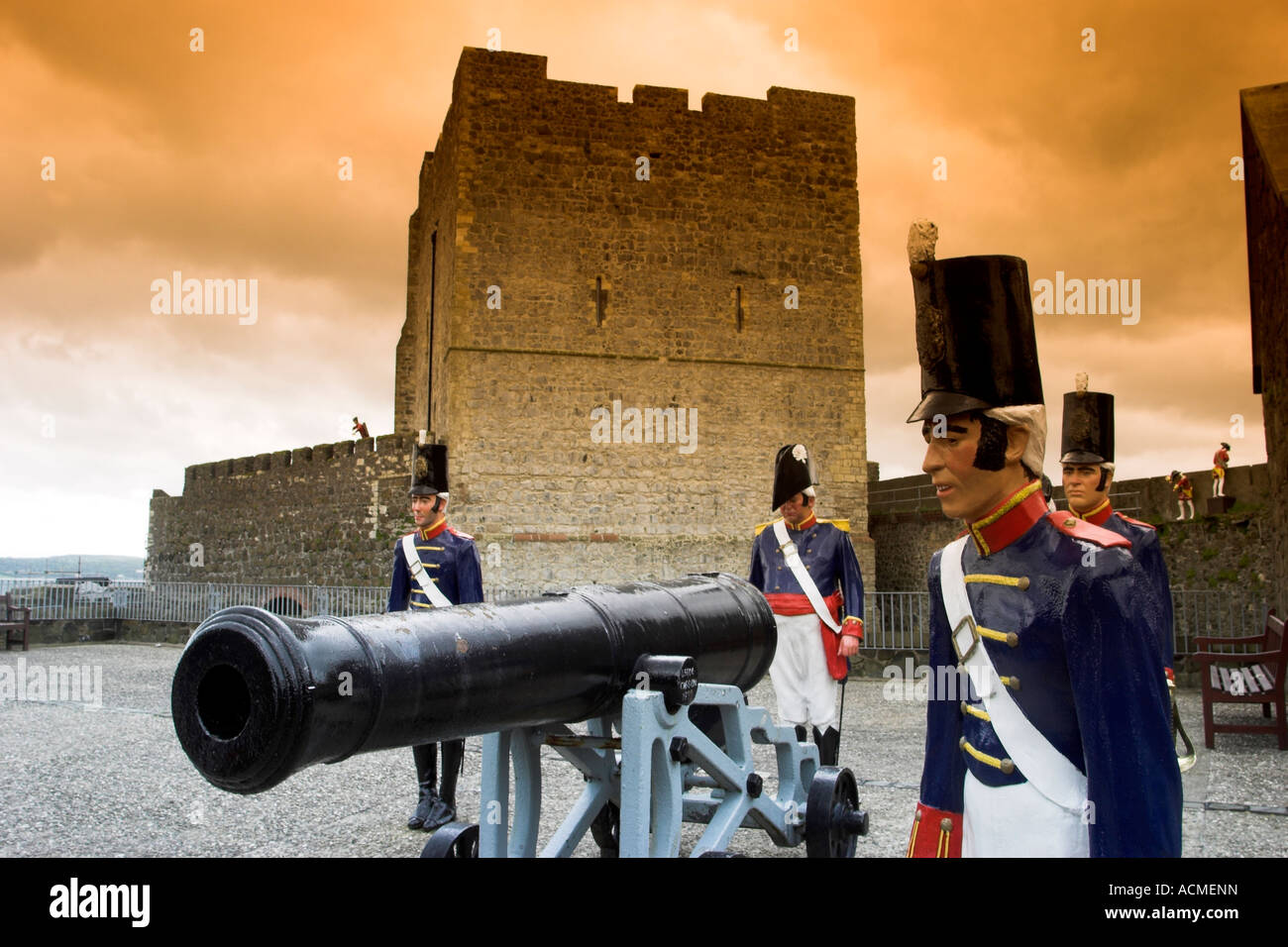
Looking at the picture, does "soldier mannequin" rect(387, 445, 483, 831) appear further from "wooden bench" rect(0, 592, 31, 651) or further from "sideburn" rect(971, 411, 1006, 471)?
"wooden bench" rect(0, 592, 31, 651)

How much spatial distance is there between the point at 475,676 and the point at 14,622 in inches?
556

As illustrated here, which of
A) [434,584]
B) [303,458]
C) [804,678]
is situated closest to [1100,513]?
[804,678]

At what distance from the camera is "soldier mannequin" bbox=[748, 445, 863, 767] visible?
499 centimetres

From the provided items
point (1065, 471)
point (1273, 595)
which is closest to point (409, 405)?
point (1273, 595)

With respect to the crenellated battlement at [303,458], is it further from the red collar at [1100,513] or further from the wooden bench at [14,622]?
the red collar at [1100,513]

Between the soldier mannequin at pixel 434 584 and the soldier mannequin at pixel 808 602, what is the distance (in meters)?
1.50

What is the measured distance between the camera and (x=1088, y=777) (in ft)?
5.69

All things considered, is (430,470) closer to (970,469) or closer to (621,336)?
(970,469)

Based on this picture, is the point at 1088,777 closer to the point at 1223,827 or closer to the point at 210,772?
the point at 210,772

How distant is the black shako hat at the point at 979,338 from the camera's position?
6.54 feet

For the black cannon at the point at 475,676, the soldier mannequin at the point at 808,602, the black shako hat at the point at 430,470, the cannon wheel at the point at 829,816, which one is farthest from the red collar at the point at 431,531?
the cannon wheel at the point at 829,816

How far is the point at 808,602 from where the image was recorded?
507 cm

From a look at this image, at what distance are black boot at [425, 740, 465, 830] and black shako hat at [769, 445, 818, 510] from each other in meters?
1.98

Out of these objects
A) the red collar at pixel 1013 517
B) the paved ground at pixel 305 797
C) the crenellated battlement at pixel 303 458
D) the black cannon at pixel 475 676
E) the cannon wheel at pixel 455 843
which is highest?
the crenellated battlement at pixel 303 458
